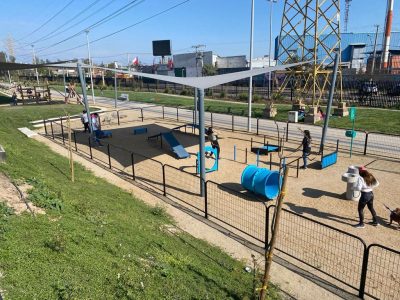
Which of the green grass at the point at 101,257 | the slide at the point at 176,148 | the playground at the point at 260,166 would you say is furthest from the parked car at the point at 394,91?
the green grass at the point at 101,257

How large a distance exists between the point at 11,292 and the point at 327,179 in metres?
11.1

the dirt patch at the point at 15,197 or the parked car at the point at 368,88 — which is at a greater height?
the parked car at the point at 368,88

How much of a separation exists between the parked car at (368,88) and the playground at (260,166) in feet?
60.8

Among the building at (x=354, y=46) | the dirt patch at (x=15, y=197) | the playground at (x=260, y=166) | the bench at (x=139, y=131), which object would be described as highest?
the building at (x=354, y=46)

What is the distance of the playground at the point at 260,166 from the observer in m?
9.37

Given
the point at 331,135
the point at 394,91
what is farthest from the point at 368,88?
the point at 331,135

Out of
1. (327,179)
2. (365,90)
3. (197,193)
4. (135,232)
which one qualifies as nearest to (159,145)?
(197,193)

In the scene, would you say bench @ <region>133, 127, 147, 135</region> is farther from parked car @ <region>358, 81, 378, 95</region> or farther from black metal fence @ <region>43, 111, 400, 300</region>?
parked car @ <region>358, 81, 378, 95</region>

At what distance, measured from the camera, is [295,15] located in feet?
87.4

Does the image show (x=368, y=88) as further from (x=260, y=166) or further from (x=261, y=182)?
(x=261, y=182)

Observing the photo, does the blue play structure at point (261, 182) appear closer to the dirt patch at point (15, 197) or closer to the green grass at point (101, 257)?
the green grass at point (101, 257)

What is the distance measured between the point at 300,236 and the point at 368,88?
31799 millimetres

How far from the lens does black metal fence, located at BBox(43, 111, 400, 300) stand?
21.1 feet

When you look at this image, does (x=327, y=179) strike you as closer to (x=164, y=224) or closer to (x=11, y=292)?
(x=164, y=224)
